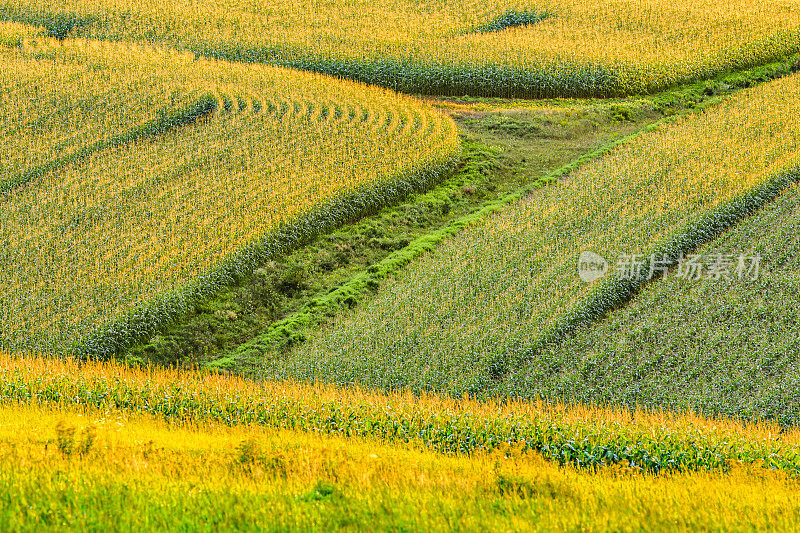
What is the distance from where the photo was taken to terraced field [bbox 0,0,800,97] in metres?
41.9

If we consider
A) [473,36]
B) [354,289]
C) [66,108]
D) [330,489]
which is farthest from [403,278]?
[473,36]

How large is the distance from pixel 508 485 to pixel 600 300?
1111 cm

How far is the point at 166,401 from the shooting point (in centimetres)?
1838

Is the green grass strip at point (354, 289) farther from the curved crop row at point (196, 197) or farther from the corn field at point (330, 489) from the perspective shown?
the corn field at point (330, 489)

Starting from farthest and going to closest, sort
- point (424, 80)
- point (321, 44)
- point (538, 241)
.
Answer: point (321, 44) → point (424, 80) → point (538, 241)

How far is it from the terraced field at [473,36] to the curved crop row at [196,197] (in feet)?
13.9

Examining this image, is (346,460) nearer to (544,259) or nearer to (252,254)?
(544,259)

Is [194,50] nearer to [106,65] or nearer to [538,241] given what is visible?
[106,65]

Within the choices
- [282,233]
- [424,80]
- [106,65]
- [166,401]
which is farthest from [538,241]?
[106,65]

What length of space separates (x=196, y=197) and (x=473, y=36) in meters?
22.5

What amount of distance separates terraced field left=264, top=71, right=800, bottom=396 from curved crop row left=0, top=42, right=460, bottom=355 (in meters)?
4.42

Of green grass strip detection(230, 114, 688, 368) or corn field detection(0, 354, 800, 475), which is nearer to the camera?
corn field detection(0, 354, 800, 475)

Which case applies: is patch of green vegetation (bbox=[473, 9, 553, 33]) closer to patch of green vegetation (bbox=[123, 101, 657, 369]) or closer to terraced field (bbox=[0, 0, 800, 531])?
terraced field (bbox=[0, 0, 800, 531])

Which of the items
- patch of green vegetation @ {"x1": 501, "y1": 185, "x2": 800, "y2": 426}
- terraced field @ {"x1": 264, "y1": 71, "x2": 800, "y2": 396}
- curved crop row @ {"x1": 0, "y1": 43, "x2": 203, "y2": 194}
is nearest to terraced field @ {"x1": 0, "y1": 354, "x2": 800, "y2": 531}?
patch of green vegetation @ {"x1": 501, "y1": 185, "x2": 800, "y2": 426}
